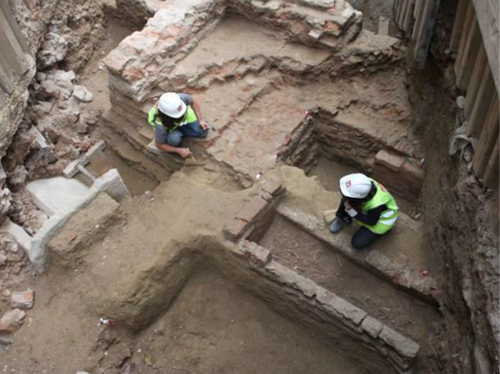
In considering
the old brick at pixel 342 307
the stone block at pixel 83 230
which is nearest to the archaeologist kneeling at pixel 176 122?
the stone block at pixel 83 230

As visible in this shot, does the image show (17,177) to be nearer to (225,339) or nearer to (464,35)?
(225,339)

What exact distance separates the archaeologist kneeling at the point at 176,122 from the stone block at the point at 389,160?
217 centimetres

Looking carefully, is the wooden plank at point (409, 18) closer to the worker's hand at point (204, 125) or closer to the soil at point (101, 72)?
the worker's hand at point (204, 125)

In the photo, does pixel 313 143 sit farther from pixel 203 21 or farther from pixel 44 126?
pixel 44 126

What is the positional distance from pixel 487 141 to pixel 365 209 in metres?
1.48

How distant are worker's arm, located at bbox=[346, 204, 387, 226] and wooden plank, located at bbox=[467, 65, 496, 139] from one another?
3.69ft

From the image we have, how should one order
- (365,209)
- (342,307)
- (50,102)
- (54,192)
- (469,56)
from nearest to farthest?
1. (469,56)
2. (342,307)
3. (365,209)
4. (54,192)
5. (50,102)

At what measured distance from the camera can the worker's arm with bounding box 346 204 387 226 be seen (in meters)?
4.64

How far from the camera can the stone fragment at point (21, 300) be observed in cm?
482

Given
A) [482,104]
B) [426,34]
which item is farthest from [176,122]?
[482,104]

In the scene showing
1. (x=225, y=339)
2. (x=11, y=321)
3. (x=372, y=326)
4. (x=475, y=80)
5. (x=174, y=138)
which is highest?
(x=475, y=80)

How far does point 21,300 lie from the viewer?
190 inches

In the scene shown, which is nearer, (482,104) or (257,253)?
(482,104)

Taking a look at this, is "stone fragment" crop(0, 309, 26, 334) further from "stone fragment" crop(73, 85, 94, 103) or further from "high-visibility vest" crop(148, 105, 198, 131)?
"stone fragment" crop(73, 85, 94, 103)
